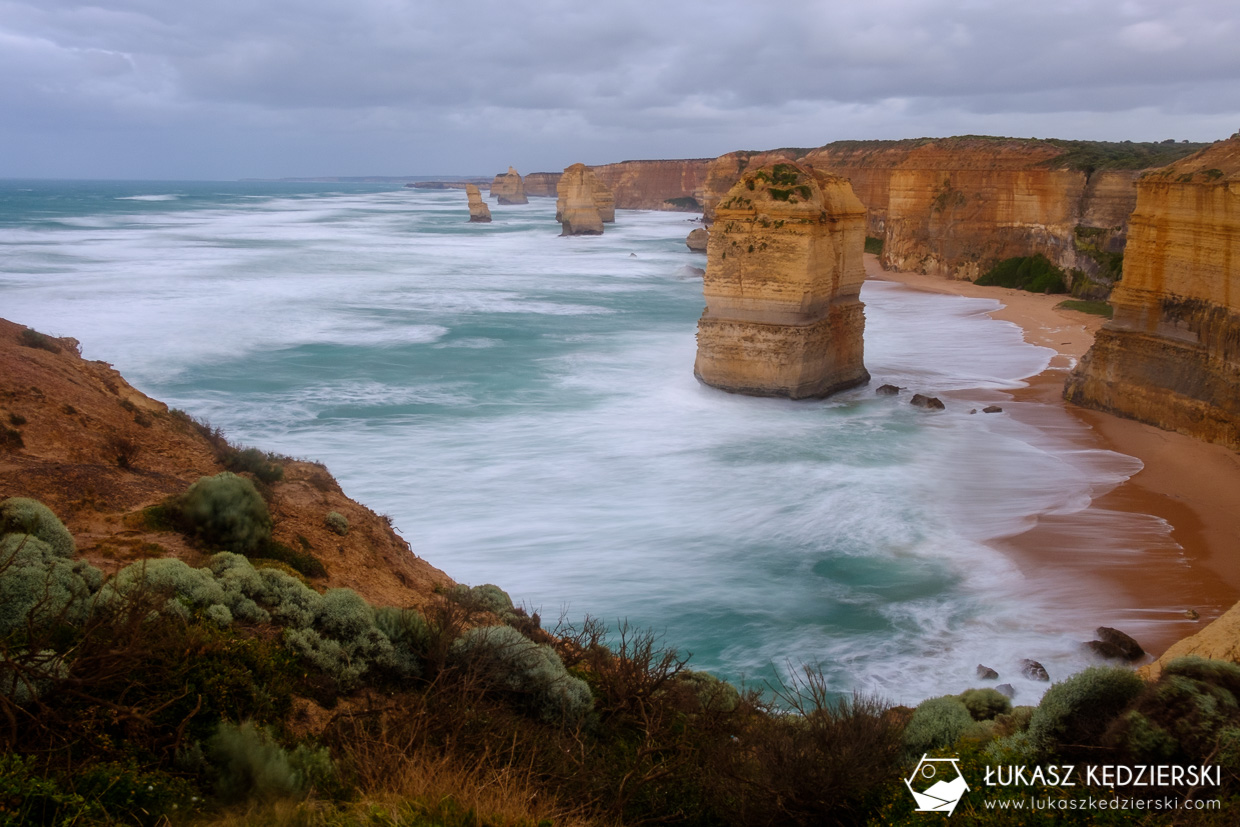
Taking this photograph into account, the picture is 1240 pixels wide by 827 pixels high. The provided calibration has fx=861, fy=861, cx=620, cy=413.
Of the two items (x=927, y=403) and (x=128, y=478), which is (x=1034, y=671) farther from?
(x=927, y=403)

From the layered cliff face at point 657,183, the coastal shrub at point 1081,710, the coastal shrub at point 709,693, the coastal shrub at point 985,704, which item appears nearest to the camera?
the coastal shrub at point 1081,710

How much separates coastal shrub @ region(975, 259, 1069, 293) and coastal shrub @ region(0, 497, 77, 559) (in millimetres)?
37731

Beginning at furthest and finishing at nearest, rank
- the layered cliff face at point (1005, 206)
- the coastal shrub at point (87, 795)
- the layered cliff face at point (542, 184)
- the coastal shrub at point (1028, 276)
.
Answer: the layered cliff face at point (542, 184) < the coastal shrub at point (1028, 276) < the layered cliff face at point (1005, 206) < the coastal shrub at point (87, 795)

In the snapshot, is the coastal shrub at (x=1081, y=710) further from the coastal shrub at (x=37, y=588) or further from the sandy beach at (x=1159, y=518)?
the coastal shrub at (x=37, y=588)

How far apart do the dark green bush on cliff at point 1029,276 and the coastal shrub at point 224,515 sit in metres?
36.2

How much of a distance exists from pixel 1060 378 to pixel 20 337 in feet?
72.3

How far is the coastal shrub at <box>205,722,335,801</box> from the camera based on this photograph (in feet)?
14.6

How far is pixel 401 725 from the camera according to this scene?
17.4 ft

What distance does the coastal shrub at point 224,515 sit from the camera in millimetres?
7191

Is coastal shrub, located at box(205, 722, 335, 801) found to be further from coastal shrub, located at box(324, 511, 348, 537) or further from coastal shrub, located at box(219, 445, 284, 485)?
coastal shrub, located at box(219, 445, 284, 485)

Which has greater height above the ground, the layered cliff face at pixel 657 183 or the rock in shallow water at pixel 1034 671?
the layered cliff face at pixel 657 183

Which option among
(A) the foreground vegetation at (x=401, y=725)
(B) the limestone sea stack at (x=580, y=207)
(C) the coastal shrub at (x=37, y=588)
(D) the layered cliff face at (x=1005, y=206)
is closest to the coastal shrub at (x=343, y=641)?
(A) the foreground vegetation at (x=401, y=725)

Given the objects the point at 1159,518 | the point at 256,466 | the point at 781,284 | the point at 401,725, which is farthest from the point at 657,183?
the point at 401,725

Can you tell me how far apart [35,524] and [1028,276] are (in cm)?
3941
